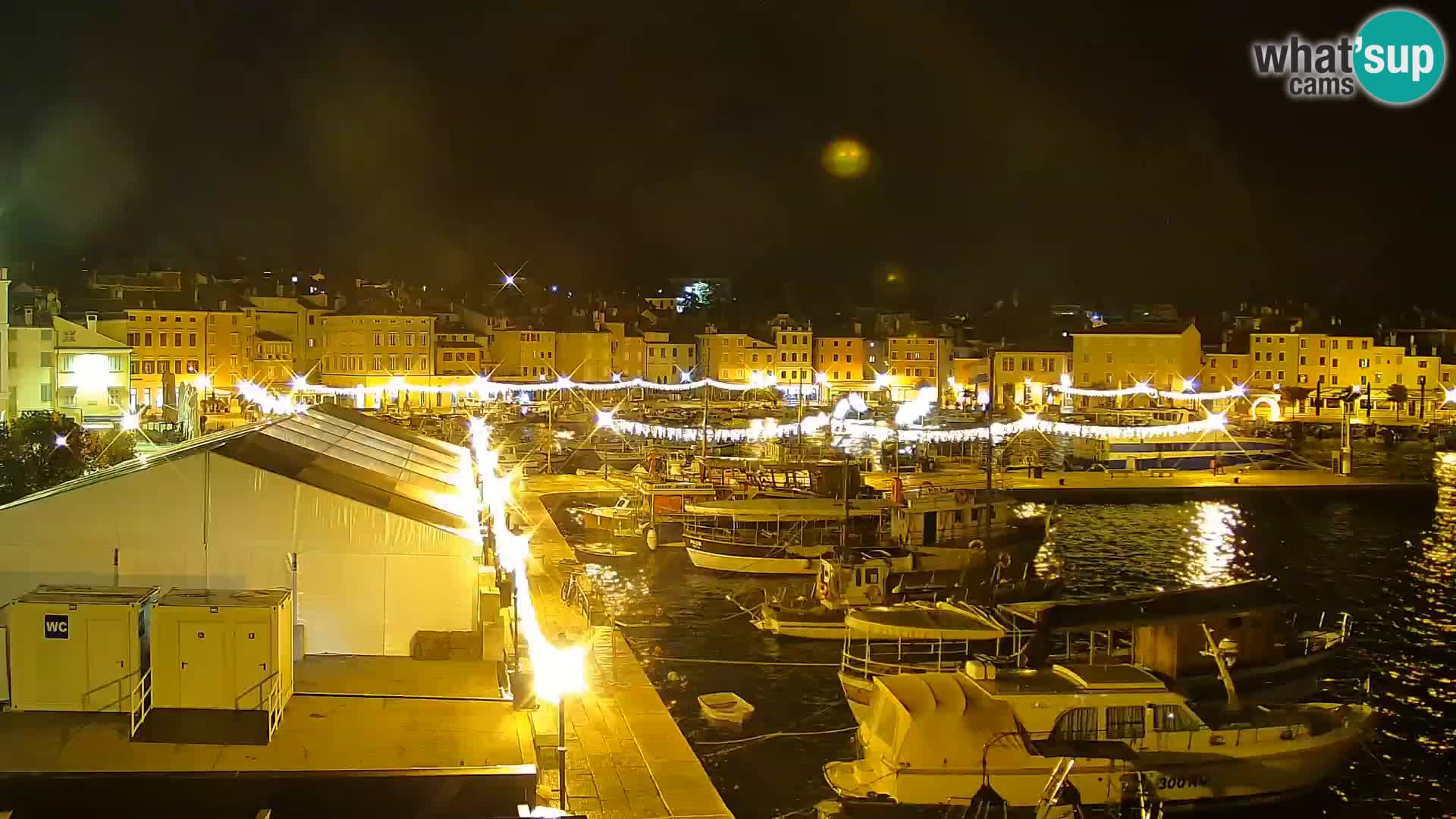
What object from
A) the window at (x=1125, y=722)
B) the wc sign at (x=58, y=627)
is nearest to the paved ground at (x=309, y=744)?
the wc sign at (x=58, y=627)

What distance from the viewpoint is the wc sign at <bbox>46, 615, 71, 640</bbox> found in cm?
770

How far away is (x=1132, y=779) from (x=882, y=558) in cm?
1015

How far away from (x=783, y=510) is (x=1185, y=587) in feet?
25.0

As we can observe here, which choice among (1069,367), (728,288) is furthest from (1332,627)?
(728,288)

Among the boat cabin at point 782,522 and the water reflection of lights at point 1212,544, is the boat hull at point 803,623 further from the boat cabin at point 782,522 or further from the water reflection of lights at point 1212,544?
the water reflection of lights at point 1212,544

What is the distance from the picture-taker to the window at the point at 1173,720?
39.8 ft

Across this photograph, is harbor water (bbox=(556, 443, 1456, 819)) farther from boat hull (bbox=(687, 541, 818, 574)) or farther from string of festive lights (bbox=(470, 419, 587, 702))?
string of festive lights (bbox=(470, 419, 587, 702))

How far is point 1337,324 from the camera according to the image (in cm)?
7812

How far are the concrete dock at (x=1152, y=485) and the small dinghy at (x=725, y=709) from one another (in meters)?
20.8

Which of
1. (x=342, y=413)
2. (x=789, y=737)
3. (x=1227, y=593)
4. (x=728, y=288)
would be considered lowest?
(x=789, y=737)

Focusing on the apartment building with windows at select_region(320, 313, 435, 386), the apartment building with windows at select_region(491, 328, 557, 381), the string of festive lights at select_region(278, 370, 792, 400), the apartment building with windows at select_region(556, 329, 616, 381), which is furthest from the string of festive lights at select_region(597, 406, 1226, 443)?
the apartment building with windows at select_region(556, 329, 616, 381)

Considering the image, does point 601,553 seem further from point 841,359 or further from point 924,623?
point 841,359

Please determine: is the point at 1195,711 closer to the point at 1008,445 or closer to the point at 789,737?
the point at 789,737

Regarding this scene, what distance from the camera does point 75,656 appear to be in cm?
776
